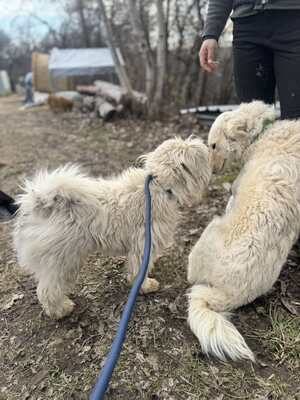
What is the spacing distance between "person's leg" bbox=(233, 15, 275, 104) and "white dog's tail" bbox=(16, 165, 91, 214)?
5.02 ft

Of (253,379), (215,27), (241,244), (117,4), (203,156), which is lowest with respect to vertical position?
(253,379)

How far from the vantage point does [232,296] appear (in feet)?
7.58

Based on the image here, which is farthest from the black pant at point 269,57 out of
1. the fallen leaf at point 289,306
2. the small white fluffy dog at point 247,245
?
the fallen leaf at point 289,306

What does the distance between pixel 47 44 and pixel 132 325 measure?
2500 cm

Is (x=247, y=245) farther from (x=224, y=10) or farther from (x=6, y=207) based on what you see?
(x=6, y=207)

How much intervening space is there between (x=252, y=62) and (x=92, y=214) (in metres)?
1.63

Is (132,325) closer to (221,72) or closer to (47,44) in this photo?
(221,72)

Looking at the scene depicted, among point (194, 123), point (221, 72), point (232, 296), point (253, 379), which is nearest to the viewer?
point (253, 379)

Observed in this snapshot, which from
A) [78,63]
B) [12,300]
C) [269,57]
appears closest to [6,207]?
[12,300]

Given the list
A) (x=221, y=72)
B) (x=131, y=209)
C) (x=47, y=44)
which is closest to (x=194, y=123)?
(x=221, y=72)

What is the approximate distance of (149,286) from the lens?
2.86 metres

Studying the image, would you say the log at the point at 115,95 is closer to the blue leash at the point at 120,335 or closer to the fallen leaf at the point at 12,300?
the fallen leaf at the point at 12,300

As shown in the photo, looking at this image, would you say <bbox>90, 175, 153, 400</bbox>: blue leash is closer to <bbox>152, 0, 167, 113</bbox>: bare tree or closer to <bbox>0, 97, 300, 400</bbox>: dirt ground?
<bbox>0, 97, 300, 400</bbox>: dirt ground

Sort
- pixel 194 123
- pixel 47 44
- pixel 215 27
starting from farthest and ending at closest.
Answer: pixel 47 44, pixel 194 123, pixel 215 27
